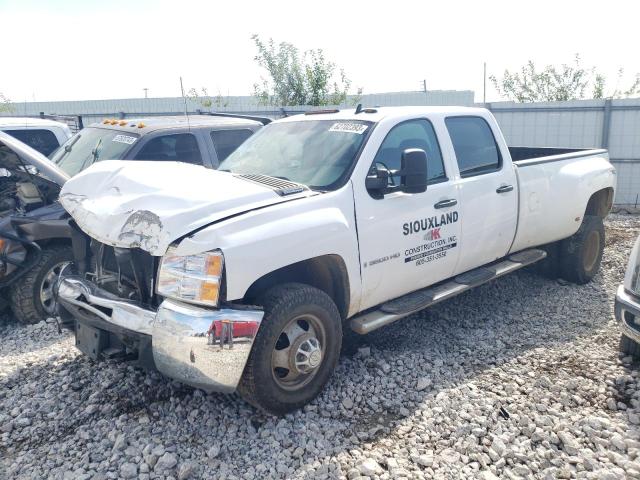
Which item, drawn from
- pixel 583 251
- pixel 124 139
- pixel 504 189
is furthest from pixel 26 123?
pixel 583 251

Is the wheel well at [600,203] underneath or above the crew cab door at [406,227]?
underneath

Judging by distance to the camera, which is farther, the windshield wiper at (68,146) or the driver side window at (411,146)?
the windshield wiper at (68,146)

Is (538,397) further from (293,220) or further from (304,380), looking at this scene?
(293,220)

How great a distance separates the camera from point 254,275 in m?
3.33

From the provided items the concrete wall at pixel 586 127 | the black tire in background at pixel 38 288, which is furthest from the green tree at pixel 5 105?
the black tire in background at pixel 38 288

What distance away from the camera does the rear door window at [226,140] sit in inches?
258

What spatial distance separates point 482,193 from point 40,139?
230 inches

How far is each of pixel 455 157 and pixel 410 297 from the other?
1.29 meters

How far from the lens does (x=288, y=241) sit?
3486 millimetres

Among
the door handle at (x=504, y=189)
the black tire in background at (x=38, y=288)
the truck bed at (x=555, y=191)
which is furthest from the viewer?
the truck bed at (x=555, y=191)

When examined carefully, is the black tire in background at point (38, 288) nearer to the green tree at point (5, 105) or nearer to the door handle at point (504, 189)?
the door handle at point (504, 189)

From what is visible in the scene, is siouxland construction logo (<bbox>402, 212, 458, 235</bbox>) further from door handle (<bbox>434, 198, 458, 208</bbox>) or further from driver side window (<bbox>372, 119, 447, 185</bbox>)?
driver side window (<bbox>372, 119, 447, 185</bbox>)

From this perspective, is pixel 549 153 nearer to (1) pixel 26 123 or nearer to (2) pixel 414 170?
(2) pixel 414 170

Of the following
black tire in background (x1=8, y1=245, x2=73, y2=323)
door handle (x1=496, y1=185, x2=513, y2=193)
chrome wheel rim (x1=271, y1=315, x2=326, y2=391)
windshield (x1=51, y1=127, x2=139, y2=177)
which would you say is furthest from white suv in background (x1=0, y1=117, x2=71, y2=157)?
door handle (x1=496, y1=185, x2=513, y2=193)
